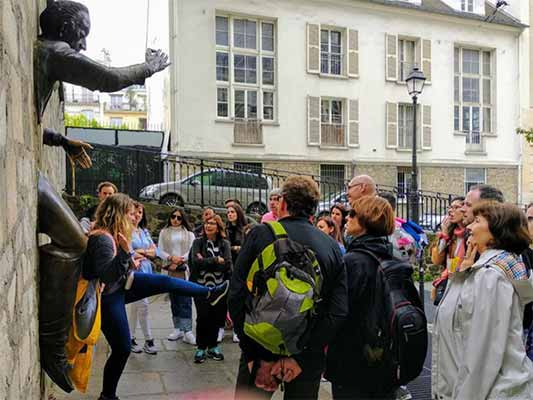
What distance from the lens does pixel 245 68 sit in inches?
792

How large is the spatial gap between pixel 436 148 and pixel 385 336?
68.8 feet

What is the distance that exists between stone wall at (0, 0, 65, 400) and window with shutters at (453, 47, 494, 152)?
2316 cm

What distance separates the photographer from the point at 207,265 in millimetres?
5613

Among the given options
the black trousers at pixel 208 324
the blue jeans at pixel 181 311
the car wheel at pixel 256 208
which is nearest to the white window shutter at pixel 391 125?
the car wheel at pixel 256 208

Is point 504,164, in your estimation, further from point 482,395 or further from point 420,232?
point 482,395

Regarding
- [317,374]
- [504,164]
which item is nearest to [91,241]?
[317,374]

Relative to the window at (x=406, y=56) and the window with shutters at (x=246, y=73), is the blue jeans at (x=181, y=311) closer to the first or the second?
the window with shutters at (x=246, y=73)

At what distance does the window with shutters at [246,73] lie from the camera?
1955cm

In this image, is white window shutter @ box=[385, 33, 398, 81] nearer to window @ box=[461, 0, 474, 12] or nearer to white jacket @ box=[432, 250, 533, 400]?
window @ box=[461, 0, 474, 12]

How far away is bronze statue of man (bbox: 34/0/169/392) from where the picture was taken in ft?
8.15

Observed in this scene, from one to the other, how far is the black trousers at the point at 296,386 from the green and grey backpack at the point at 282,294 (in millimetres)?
222

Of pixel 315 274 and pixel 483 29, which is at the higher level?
pixel 483 29

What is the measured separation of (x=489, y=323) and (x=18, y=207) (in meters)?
2.08

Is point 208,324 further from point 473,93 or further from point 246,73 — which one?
point 473,93
